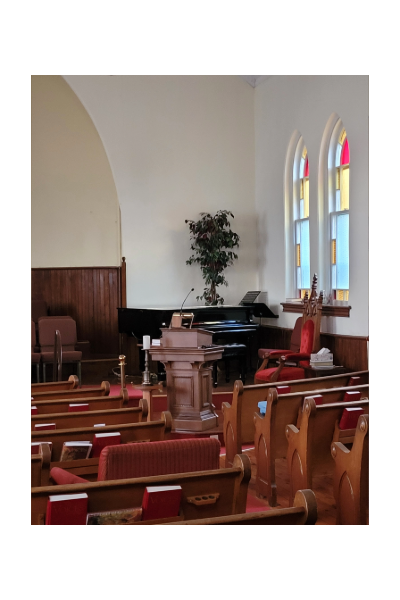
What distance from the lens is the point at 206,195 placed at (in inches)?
413

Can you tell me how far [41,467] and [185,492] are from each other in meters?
0.76

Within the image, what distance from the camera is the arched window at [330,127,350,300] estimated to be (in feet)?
26.8

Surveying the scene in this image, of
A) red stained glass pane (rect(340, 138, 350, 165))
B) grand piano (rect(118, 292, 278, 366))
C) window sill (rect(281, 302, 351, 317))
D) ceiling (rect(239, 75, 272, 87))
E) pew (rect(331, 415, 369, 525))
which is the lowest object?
pew (rect(331, 415, 369, 525))

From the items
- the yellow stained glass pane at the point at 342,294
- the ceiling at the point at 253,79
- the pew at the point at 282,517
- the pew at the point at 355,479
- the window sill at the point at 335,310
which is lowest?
the pew at the point at 355,479

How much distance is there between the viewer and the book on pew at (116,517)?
8.41 ft

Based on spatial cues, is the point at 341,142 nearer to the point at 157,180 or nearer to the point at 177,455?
the point at 157,180

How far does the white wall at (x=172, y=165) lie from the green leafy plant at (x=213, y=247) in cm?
35

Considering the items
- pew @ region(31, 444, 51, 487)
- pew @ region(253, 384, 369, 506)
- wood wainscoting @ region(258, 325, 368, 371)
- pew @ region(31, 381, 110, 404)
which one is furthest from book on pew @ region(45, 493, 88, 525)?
wood wainscoting @ region(258, 325, 368, 371)

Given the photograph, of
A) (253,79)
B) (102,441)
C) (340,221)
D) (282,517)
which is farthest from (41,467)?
(253,79)

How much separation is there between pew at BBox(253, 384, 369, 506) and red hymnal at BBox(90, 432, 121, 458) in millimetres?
1199

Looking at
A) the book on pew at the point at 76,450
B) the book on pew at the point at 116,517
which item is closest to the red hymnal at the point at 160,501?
the book on pew at the point at 116,517

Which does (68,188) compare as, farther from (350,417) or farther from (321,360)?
(350,417)

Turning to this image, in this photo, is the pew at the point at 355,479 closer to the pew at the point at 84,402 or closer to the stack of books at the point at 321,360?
the pew at the point at 84,402

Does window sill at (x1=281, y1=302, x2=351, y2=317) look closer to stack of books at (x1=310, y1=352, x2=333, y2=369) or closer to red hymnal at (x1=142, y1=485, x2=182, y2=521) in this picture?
stack of books at (x1=310, y1=352, x2=333, y2=369)
